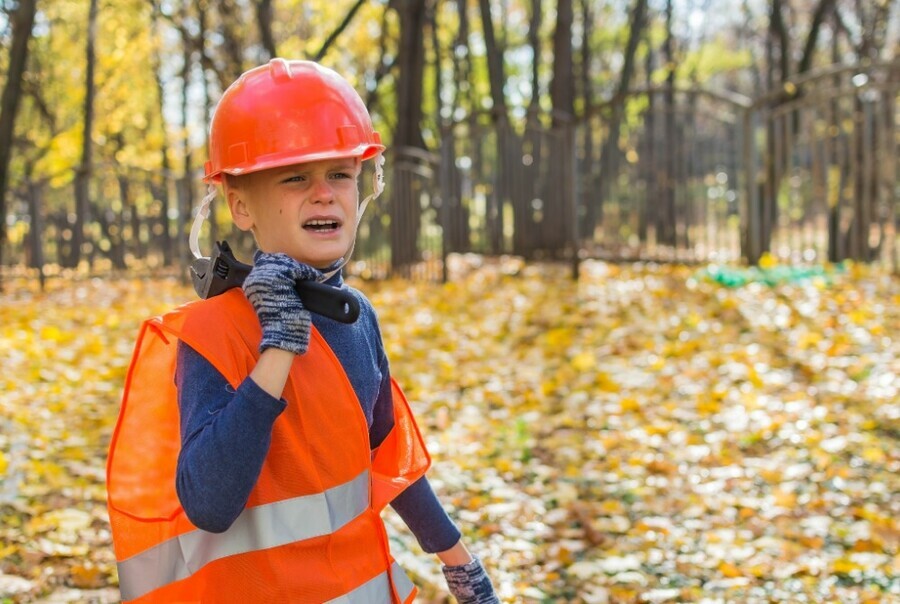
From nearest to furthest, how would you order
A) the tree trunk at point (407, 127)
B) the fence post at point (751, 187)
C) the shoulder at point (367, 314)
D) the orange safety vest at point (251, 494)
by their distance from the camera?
the orange safety vest at point (251, 494), the shoulder at point (367, 314), the fence post at point (751, 187), the tree trunk at point (407, 127)

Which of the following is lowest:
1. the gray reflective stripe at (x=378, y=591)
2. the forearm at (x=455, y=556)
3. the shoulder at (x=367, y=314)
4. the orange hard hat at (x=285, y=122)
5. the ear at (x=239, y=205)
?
the forearm at (x=455, y=556)

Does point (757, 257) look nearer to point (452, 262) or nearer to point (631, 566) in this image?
point (452, 262)

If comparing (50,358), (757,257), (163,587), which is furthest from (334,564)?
(757,257)

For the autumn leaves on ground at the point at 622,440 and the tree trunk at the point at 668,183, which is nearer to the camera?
the autumn leaves on ground at the point at 622,440

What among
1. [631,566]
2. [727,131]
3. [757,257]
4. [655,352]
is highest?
[727,131]

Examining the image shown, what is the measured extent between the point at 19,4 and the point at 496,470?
9.80 meters

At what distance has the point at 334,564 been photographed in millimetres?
1756

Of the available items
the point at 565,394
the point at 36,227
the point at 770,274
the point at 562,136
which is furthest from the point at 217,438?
the point at 36,227

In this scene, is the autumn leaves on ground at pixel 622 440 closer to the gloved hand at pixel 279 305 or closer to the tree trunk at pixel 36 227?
the gloved hand at pixel 279 305

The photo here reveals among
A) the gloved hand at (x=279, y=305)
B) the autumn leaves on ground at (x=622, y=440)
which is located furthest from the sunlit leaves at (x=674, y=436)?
the gloved hand at (x=279, y=305)

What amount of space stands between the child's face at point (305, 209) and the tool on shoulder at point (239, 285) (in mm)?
74

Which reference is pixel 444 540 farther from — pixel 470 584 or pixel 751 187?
pixel 751 187

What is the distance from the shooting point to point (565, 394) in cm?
700

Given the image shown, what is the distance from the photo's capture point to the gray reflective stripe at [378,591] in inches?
69.6
